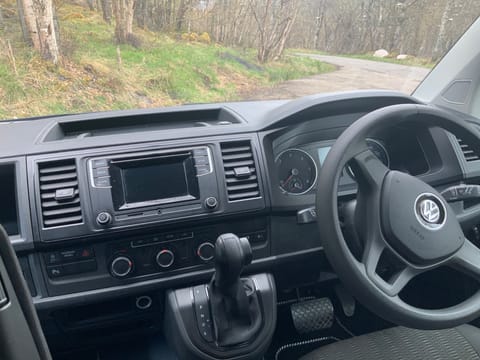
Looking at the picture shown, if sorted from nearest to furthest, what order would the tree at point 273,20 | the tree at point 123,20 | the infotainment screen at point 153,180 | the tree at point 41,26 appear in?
the infotainment screen at point 153,180
the tree at point 41,26
the tree at point 123,20
the tree at point 273,20

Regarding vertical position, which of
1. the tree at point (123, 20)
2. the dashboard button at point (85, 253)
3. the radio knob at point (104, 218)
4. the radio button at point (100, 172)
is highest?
the tree at point (123, 20)

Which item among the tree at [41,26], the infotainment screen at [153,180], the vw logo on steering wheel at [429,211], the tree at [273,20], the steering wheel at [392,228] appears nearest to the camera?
the steering wheel at [392,228]

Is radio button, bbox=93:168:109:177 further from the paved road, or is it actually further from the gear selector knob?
the paved road

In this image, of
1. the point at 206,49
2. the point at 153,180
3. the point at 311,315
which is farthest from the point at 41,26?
the point at 311,315

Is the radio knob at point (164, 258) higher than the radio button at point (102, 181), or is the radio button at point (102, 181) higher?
the radio button at point (102, 181)

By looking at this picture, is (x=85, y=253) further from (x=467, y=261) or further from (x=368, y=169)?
(x=467, y=261)

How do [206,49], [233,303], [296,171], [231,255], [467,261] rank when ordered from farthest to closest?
[206,49], [296,171], [233,303], [467,261], [231,255]

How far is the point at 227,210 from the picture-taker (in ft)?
5.23

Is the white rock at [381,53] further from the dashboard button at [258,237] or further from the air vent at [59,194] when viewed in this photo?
the air vent at [59,194]

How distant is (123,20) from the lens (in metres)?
1.89

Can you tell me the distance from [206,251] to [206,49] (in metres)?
0.96

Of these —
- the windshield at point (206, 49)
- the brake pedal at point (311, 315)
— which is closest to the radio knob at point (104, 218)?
the windshield at point (206, 49)

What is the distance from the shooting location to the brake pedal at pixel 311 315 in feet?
7.01

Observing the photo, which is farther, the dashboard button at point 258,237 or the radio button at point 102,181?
the dashboard button at point 258,237
